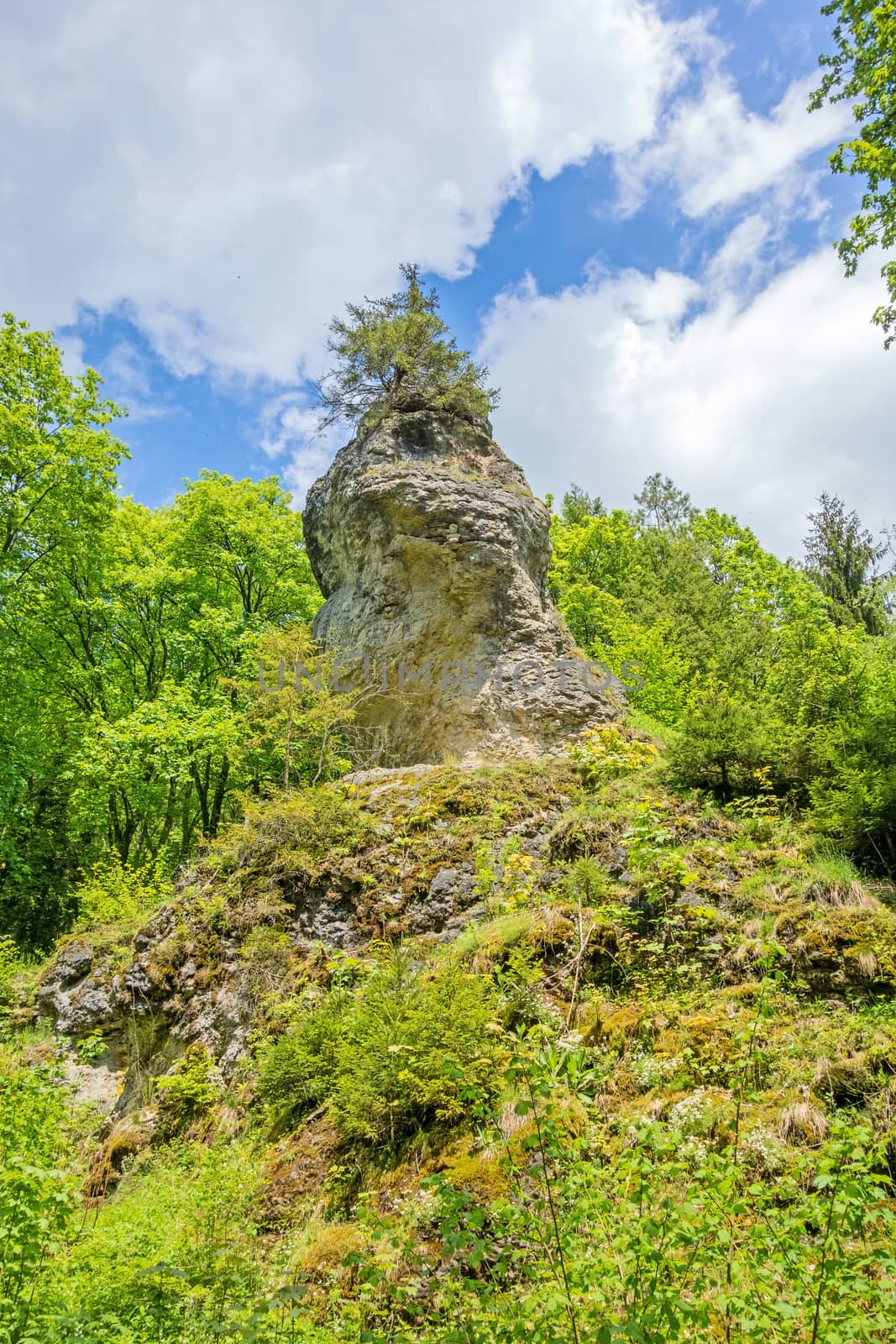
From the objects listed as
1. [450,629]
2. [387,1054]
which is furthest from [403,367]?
[387,1054]

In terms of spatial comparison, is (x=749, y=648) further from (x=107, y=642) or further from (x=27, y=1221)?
(x=27, y=1221)

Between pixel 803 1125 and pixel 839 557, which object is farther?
pixel 839 557

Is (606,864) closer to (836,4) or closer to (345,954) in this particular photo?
(345,954)

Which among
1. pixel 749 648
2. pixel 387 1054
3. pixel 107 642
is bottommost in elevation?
pixel 387 1054

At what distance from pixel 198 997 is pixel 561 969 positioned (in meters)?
4.65

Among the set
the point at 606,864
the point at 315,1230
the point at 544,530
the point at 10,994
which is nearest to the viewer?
the point at 315,1230

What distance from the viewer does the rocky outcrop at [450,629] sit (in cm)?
1198

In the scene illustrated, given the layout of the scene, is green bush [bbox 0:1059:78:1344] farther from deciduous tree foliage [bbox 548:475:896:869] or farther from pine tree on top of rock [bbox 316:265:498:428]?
pine tree on top of rock [bbox 316:265:498:428]

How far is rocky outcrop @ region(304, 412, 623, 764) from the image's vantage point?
12.0 metres

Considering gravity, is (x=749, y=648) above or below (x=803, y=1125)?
above

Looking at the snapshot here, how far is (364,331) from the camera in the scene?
15672mm

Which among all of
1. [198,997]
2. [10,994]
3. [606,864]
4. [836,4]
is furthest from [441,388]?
[10,994]

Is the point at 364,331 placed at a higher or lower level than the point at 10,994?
higher

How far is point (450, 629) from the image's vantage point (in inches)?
501
